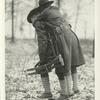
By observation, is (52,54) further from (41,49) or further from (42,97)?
(42,97)

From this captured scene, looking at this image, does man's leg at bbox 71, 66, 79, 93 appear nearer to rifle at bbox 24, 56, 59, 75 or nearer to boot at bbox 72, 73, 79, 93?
boot at bbox 72, 73, 79, 93

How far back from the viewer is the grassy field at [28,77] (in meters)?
1.92

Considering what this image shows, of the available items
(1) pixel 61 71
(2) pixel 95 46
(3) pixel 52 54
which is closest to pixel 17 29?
(3) pixel 52 54

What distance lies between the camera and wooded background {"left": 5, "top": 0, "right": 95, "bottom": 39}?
192cm

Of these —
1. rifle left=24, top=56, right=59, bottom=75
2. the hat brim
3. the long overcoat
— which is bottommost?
rifle left=24, top=56, right=59, bottom=75

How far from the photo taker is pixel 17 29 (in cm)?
204

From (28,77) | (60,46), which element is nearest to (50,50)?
(60,46)

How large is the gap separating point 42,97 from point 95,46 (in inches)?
20.7

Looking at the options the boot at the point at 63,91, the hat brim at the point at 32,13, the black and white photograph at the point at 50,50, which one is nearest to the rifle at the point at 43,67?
the black and white photograph at the point at 50,50

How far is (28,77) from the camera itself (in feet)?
6.60

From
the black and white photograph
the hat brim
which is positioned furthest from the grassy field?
the hat brim

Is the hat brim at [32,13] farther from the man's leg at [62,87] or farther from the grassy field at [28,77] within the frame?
the man's leg at [62,87]

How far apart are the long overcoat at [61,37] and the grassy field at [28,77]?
0.17 feet

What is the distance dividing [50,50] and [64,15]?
10.6 inches
